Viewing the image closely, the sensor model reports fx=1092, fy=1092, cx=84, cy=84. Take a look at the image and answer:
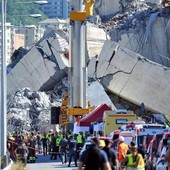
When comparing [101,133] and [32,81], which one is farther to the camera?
[32,81]

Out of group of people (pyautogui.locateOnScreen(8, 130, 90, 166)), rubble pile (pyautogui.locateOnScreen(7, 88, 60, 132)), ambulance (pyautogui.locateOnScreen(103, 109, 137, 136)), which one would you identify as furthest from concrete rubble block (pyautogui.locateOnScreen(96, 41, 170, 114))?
ambulance (pyautogui.locateOnScreen(103, 109, 137, 136))

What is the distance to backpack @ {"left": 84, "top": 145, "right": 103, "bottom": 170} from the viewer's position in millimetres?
20766

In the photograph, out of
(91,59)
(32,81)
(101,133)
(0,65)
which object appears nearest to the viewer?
(0,65)

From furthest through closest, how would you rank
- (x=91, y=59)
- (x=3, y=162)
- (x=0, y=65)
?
(x=91, y=59), (x=0, y=65), (x=3, y=162)

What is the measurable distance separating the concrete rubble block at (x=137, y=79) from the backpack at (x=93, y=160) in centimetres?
5182

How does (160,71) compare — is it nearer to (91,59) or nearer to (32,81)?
(91,59)

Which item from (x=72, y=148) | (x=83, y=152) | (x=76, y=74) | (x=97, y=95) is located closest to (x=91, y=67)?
(x=97, y=95)

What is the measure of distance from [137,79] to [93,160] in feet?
181

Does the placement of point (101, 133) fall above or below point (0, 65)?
below

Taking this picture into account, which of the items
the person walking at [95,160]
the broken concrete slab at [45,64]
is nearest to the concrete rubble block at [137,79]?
the broken concrete slab at [45,64]

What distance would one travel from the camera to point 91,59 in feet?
265

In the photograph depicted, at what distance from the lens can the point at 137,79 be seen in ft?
250

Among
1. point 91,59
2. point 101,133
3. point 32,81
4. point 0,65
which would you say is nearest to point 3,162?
point 0,65

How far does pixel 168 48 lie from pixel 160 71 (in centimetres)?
688
